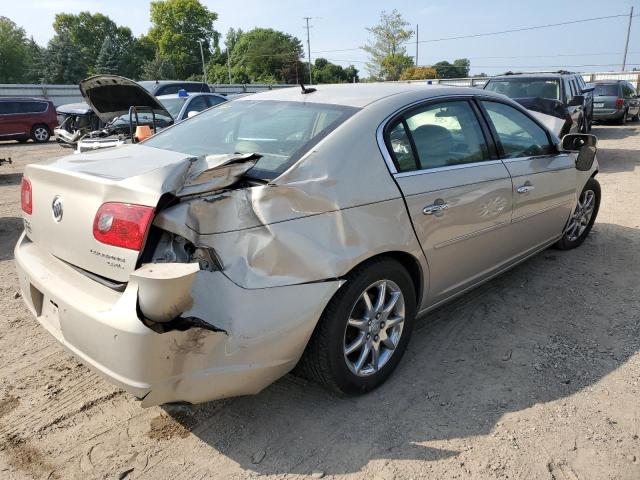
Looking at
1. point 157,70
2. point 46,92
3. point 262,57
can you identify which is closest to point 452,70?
point 262,57

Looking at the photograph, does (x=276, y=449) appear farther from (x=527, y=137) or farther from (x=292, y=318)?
(x=527, y=137)

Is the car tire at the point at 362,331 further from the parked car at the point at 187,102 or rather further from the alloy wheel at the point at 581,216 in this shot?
the parked car at the point at 187,102

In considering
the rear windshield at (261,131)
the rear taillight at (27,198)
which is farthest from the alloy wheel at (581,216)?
the rear taillight at (27,198)

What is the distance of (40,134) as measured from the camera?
17984 mm

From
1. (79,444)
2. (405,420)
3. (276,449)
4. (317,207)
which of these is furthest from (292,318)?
(79,444)

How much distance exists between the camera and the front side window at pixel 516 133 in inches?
138

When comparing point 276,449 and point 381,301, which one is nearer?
point 276,449

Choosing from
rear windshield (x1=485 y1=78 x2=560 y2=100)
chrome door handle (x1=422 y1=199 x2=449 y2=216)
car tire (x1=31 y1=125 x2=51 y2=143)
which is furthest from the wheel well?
car tire (x1=31 y1=125 x2=51 y2=143)

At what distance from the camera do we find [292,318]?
2.18m

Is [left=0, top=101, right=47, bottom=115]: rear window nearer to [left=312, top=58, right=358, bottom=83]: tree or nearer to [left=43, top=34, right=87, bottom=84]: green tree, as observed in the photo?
[left=43, top=34, right=87, bottom=84]: green tree

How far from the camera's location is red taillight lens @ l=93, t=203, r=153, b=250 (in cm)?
197

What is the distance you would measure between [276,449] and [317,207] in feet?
3.77

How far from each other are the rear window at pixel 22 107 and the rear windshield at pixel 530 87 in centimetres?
1566

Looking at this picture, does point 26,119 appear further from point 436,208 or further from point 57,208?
point 436,208
